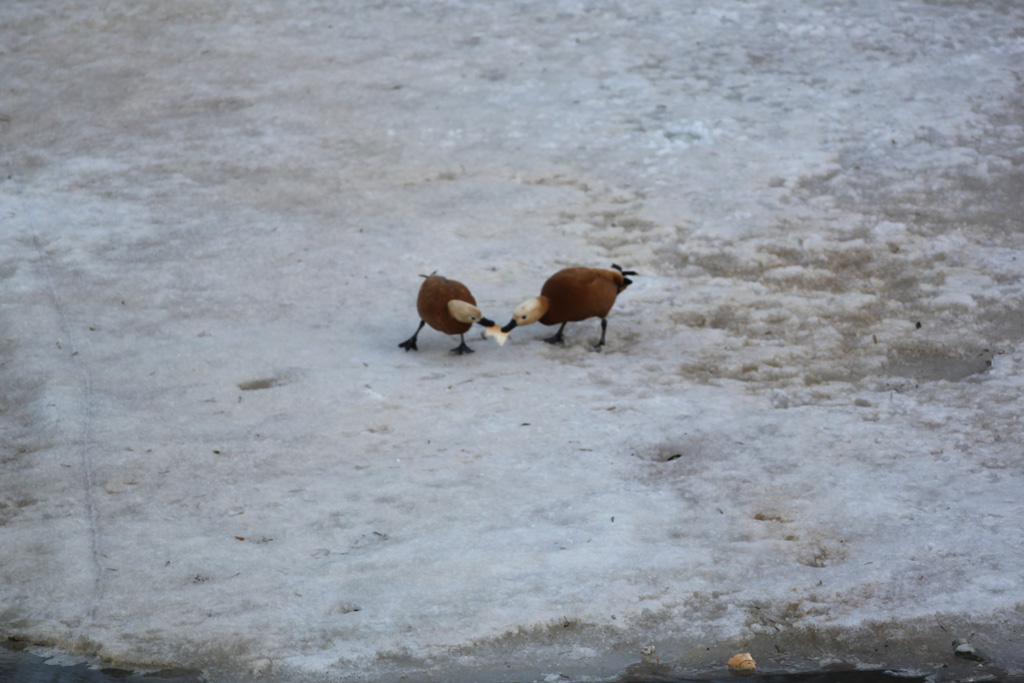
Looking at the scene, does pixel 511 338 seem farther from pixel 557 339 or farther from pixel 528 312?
pixel 528 312

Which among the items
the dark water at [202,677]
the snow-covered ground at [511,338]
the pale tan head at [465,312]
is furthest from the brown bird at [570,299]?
the dark water at [202,677]

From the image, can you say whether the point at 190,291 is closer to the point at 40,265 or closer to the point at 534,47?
the point at 40,265

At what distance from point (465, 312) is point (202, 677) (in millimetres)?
2381

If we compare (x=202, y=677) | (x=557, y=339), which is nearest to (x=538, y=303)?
(x=557, y=339)

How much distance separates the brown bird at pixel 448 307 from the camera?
4.79 metres

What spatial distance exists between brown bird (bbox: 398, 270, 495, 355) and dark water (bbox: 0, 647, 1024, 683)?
2.29m

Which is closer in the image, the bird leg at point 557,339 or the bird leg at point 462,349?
the bird leg at point 462,349

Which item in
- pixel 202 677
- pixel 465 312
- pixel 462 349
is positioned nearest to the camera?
pixel 202 677

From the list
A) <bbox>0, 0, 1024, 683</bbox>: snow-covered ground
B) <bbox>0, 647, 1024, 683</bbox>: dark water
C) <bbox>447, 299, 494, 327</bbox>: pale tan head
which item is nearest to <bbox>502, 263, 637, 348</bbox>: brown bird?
<bbox>447, 299, 494, 327</bbox>: pale tan head

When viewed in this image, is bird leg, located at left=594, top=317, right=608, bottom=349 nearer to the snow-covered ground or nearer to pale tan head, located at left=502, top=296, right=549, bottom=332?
the snow-covered ground

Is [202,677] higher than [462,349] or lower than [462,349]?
higher

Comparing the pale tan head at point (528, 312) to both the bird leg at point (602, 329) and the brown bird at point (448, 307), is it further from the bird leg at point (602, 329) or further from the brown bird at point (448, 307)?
the bird leg at point (602, 329)

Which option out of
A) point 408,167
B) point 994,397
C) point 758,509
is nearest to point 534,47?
point 408,167

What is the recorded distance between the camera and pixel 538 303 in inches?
192
